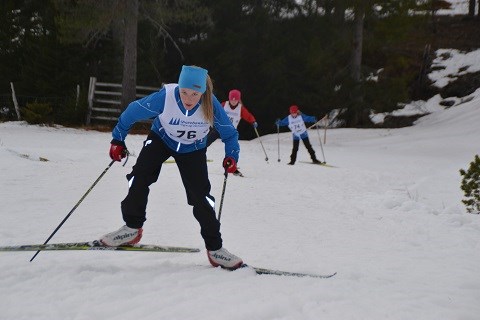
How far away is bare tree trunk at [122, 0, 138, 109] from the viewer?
54.4 feet

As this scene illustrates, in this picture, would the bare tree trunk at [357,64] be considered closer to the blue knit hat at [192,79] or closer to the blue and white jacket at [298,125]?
the blue and white jacket at [298,125]

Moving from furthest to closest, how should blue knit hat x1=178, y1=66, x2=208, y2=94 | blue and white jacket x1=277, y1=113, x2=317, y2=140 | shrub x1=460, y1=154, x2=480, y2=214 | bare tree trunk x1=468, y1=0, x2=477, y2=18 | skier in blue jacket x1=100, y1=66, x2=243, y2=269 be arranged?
bare tree trunk x1=468, y1=0, x2=477, y2=18, blue and white jacket x1=277, y1=113, x2=317, y2=140, shrub x1=460, y1=154, x2=480, y2=214, skier in blue jacket x1=100, y1=66, x2=243, y2=269, blue knit hat x1=178, y1=66, x2=208, y2=94

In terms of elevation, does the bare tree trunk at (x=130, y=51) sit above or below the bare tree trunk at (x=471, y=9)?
below

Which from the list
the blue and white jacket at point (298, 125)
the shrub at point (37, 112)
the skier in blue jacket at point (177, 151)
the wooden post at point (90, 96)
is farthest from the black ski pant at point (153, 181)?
the wooden post at point (90, 96)

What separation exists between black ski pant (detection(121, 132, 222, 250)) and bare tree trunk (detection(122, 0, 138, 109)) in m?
14.1

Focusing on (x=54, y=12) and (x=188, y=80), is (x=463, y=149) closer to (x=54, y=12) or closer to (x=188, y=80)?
(x=188, y=80)

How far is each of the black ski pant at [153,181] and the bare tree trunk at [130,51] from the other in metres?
14.1

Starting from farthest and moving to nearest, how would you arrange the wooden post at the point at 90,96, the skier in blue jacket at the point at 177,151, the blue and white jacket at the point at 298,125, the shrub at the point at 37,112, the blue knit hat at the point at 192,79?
the wooden post at the point at 90,96
the shrub at the point at 37,112
the blue and white jacket at the point at 298,125
the skier in blue jacket at the point at 177,151
the blue knit hat at the point at 192,79

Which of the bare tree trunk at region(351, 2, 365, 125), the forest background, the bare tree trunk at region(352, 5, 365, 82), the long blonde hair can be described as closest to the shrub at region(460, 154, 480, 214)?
the long blonde hair

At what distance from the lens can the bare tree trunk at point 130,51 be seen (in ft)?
54.4

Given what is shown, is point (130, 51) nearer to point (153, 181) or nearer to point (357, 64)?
point (357, 64)

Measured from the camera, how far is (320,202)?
7.23 metres

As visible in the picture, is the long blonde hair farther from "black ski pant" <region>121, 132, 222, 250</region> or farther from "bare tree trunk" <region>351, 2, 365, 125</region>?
"bare tree trunk" <region>351, 2, 365, 125</region>

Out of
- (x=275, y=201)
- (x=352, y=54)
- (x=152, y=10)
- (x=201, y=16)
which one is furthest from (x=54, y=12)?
(x=275, y=201)
